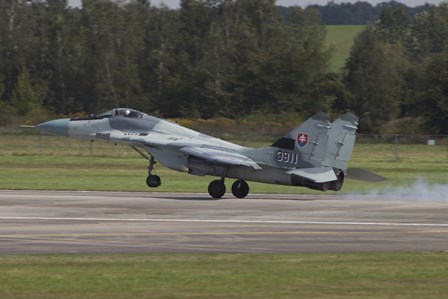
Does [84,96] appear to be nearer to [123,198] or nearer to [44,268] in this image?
[123,198]

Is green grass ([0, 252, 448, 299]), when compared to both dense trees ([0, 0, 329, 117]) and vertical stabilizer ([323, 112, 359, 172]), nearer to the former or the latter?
vertical stabilizer ([323, 112, 359, 172])

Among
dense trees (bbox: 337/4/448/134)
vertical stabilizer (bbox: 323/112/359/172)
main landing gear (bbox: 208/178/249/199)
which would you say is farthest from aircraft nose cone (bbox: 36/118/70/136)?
dense trees (bbox: 337/4/448/134)

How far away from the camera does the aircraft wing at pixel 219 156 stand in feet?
99.1

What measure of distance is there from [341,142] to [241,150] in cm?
354

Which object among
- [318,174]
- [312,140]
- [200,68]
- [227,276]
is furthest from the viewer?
[200,68]

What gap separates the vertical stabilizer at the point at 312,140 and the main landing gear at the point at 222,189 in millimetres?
2280

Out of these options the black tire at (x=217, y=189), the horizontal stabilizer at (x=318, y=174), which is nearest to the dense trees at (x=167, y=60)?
the black tire at (x=217, y=189)

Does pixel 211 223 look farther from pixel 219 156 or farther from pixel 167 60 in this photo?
pixel 167 60

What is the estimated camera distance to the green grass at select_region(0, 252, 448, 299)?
47.5 feet

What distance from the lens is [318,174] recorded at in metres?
Result: 29.1

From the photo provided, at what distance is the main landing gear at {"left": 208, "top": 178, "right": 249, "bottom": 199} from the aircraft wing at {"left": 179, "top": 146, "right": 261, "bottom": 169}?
90 cm

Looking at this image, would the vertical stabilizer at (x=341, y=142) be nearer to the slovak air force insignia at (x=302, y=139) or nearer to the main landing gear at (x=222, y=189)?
the slovak air force insignia at (x=302, y=139)

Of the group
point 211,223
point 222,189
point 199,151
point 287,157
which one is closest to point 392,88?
point 222,189

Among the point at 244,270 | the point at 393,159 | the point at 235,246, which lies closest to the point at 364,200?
the point at 235,246
